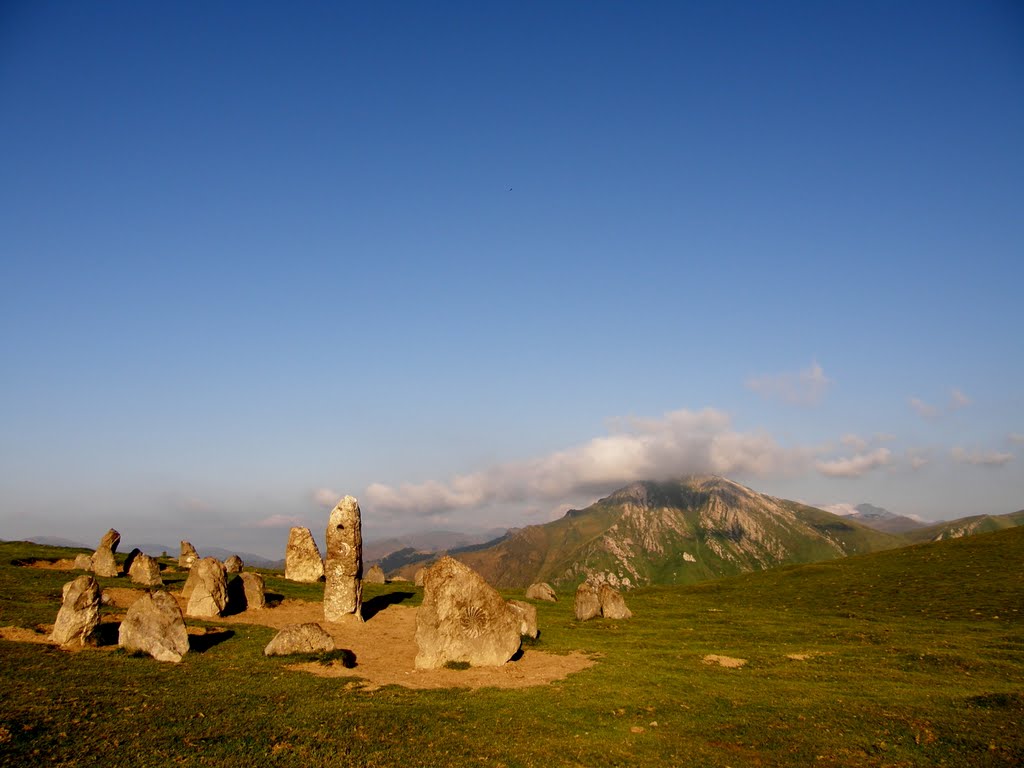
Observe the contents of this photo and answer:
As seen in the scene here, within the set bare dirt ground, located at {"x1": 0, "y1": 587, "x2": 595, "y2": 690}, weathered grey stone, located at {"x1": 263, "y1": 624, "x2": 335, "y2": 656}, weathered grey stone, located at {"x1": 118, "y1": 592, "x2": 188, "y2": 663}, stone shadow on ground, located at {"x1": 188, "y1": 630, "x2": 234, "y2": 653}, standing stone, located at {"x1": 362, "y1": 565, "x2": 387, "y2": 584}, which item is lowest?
standing stone, located at {"x1": 362, "y1": 565, "x2": 387, "y2": 584}

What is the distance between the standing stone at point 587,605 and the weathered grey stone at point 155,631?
3246 centimetres

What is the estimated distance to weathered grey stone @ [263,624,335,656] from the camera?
2881cm

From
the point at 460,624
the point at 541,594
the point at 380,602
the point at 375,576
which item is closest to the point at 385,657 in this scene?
the point at 460,624

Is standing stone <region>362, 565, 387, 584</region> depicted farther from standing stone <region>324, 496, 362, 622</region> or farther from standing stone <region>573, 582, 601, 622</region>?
standing stone <region>573, 582, 601, 622</region>

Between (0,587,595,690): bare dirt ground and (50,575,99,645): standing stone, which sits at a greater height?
(50,575,99,645): standing stone

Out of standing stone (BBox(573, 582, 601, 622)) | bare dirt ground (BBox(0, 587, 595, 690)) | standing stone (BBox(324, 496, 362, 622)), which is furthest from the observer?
standing stone (BBox(573, 582, 601, 622))

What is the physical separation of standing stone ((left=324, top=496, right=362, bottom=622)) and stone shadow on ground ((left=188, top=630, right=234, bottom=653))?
794 centimetres

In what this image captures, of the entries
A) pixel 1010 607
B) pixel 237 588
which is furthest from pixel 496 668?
pixel 1010 607

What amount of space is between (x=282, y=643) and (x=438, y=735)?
1434cm

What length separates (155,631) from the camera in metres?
27.1

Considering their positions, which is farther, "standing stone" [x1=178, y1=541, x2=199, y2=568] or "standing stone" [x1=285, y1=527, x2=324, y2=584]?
"standing stone" [x1=178, y1=541, x2=199, y2=568]

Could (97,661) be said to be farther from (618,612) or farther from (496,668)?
(618,612)

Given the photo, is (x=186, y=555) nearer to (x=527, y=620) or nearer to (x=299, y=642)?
(x=299, y=642)

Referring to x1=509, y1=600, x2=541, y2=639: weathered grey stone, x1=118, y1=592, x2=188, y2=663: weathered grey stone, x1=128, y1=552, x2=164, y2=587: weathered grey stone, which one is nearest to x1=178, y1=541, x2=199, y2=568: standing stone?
x1=128, y1=552, x2=164, y2=587: weathered grey stone
